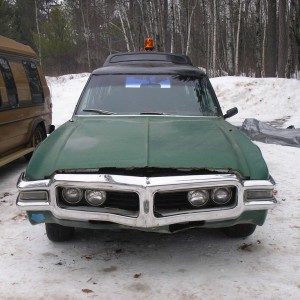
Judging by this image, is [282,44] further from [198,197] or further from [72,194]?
[72,194]

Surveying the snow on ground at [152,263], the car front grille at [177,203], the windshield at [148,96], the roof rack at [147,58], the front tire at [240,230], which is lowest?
the snow on ground at [152,263]

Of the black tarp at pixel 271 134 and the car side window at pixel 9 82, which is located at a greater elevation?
the car side window at pixel 9 82

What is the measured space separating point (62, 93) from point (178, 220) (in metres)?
17.9

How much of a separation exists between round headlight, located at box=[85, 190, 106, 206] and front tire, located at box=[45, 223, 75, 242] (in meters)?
0.75

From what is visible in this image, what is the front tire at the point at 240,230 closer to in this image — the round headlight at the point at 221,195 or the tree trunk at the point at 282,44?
the round headlight at the point at 221,195

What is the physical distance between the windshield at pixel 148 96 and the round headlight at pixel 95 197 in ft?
5.02

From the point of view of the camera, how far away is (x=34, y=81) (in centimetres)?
756

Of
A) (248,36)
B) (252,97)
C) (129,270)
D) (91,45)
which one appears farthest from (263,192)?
(91,45)

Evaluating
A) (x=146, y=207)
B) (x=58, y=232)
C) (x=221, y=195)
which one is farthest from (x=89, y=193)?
(x=221, y=195)

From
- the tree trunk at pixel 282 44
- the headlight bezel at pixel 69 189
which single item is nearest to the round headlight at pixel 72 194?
the headlight bezel at pixel 69 189

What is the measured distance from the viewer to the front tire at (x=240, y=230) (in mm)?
3920

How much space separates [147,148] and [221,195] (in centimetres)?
73

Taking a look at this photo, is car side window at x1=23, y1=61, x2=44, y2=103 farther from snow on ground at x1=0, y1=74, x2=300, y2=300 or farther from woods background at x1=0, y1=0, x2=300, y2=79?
woods background at x1=0, y1=0, x2=300, y2=79

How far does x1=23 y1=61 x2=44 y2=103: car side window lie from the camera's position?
7.31m
